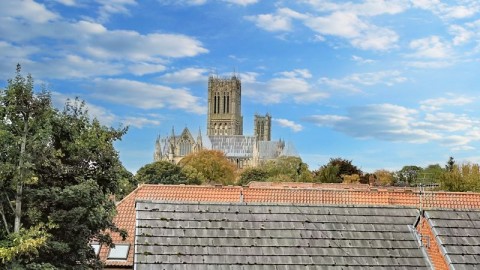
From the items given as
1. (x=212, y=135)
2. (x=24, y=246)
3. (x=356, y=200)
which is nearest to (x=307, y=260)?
(x=24, y=246)

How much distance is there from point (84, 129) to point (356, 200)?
1800cm

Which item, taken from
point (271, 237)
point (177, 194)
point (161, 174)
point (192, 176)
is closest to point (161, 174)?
point (161, 174)

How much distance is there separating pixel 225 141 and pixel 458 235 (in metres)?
162

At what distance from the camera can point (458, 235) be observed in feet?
57.3

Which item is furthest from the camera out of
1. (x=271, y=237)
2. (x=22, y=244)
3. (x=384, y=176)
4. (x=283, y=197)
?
(x=384, y=176)

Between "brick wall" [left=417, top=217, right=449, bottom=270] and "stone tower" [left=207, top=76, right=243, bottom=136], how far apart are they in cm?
17303

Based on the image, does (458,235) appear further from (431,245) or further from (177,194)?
(177,194)

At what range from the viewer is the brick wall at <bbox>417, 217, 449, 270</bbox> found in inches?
661

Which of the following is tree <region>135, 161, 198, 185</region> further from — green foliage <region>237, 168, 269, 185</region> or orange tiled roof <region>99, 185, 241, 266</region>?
orange tiled roof <region>99, 185, 241, 266</region>

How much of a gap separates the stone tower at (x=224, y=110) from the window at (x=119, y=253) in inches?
A: 6342

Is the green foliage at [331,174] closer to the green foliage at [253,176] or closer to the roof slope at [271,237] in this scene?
the green foliage at [253,176]

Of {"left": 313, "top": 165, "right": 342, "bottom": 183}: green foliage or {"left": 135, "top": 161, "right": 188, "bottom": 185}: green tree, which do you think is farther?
{"left": 135, "top": 161, "right": 188, "bottom": 185}: green tree

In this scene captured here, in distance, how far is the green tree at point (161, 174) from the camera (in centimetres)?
9075

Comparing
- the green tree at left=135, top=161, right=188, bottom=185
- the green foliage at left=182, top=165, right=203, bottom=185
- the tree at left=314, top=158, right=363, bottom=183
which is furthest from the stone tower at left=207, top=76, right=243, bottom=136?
the tree at left=314, top=158, right=363, bottom=183
